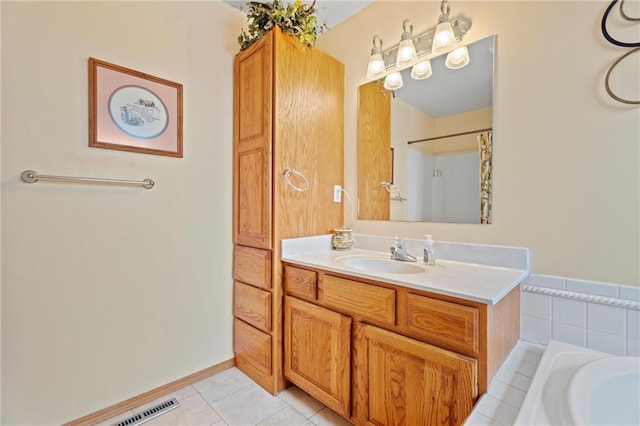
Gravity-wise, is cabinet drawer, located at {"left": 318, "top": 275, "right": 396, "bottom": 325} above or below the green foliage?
below

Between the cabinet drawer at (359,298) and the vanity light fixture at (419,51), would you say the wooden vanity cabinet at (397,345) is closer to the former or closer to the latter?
the cabinet drawer at (359,298)

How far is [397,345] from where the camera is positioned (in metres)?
1.17

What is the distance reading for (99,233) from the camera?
148 cm

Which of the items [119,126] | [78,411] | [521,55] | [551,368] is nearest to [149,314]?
[78,411]

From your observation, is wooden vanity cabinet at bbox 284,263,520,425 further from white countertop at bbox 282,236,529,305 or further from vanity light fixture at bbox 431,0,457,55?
vanity light fixture at bbox 431,0,457,55

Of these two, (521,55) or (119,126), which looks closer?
(521,55)

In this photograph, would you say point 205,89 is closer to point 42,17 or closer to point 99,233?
point 42,17

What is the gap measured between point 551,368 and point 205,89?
7.18 ft

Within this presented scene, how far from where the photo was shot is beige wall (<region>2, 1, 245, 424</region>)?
129cm

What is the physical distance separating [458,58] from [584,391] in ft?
4.93

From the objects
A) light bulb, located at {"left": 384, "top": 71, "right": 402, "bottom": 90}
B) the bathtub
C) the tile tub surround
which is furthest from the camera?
light bulb, located at {"left": 384, "top": 71, "right": 402, "bottom": 90}

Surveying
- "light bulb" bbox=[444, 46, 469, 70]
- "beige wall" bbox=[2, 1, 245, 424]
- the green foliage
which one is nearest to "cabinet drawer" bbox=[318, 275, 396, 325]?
"beige wall" bbox=[2, 1, 245, 424]

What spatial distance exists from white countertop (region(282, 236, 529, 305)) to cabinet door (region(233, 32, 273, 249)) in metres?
0.23

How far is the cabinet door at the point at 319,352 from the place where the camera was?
1.38m
